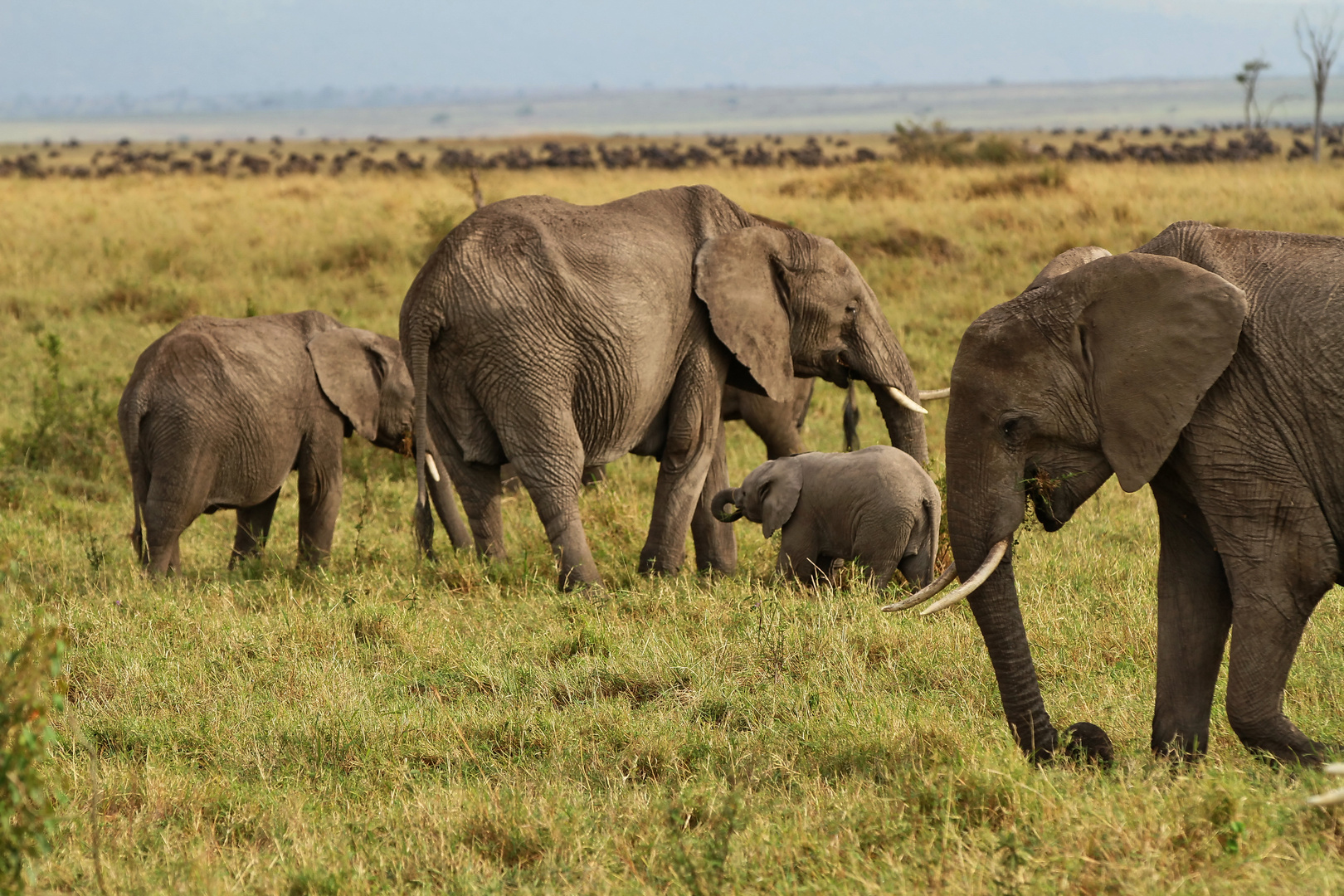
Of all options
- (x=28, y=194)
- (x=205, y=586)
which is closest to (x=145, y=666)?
(x=205, y=586)

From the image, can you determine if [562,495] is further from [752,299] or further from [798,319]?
[798,319]

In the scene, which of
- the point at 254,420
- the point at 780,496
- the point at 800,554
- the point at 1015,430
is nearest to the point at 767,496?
the point at 780,496

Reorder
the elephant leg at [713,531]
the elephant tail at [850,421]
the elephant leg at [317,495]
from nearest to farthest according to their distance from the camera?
the elephant leg at [713,531], the elephant leg at [317,495], the elephant tail at [850,421]

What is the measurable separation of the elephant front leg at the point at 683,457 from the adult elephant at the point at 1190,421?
3.12 meters

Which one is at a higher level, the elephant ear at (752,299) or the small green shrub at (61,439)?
the elephant ear at (752,299)

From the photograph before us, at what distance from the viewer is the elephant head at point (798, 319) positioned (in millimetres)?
7035

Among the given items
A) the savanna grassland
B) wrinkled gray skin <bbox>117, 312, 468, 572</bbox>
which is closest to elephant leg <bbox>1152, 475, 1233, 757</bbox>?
the savanna grassland

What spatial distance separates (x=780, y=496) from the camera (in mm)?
7051

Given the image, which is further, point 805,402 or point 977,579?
point 805,402

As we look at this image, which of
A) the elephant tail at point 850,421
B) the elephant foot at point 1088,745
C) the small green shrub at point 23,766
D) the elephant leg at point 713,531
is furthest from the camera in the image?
the elephant tail at point 850,421

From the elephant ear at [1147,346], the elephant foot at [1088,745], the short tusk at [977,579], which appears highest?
the elephant ear at [1147,346]

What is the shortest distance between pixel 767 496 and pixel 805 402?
2.38 m

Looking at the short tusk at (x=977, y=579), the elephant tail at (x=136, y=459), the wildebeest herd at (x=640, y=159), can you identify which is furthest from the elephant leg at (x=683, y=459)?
the wildebeest herd at (x=640, y=159)

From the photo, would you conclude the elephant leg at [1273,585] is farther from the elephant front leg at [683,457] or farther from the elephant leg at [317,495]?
the elephant leg at [317,495]
